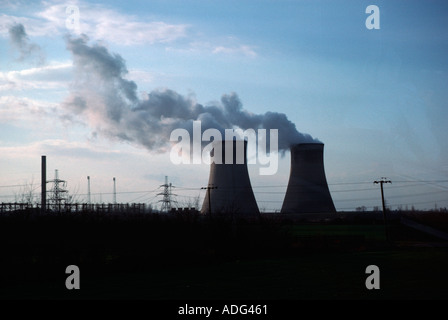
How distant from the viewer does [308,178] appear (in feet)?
87.7

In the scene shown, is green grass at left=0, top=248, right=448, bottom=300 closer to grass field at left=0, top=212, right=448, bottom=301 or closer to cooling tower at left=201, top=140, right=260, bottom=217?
grass field at left=0, top=212, right=448, bottom=301

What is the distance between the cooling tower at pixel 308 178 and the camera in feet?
87.5

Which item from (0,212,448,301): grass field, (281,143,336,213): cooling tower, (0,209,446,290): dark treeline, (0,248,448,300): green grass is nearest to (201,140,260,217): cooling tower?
(281,143,336,213): cooling tower

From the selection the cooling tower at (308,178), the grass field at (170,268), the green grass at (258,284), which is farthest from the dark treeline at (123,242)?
the cooling tower at (308,178)

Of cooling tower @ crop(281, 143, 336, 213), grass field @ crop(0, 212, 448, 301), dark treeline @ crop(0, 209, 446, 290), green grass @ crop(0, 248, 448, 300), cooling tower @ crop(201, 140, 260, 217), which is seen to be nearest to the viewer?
green grass @ crop(0, 248, 448, 300)

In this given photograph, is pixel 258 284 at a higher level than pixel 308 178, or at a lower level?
lower

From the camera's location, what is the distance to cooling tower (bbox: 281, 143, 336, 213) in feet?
87.5

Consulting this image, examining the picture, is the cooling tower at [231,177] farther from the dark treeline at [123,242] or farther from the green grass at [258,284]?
the green grass at [258,284]

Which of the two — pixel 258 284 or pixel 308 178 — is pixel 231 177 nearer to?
pixel 308 178

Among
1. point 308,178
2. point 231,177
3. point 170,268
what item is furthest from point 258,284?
point 308,178

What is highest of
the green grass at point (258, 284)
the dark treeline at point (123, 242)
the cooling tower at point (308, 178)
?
the cooling tower at point (308, 178)

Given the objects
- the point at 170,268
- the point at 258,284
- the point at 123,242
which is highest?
the point at 123,242

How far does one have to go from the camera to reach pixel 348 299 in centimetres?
660
